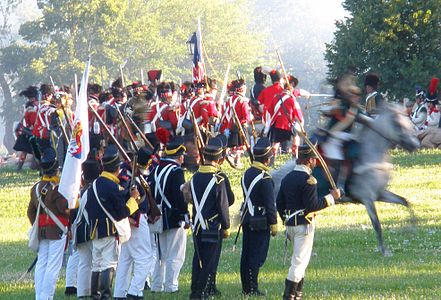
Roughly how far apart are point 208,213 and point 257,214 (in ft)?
2.19

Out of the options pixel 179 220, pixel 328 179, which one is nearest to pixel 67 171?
pixel 179 220

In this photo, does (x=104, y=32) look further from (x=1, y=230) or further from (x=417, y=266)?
(x=417, y=266)

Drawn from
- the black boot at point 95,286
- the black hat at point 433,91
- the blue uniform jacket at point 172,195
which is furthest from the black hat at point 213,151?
the black hat at point 433,91

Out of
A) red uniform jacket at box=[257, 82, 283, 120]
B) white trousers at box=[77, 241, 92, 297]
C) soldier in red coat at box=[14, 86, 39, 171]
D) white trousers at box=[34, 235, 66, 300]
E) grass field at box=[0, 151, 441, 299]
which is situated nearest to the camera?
white trousers at box=[34, 235, 66, 300]

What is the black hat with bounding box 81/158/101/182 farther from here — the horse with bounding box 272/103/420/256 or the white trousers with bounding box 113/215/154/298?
the horse with bounding box 272/103/420/256

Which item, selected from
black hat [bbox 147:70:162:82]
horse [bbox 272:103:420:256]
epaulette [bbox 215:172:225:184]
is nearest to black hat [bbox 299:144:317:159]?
horse [bbox 272:103:420:256]

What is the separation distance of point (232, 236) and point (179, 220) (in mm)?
5088

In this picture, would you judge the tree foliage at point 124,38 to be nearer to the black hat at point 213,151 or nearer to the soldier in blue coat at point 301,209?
the black hat at point 213,151

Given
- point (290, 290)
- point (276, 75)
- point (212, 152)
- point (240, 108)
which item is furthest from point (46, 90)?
point (290, 290)

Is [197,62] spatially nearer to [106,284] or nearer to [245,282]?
[245,282]

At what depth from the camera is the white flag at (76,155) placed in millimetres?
12414

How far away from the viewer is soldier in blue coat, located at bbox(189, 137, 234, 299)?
12977 mm

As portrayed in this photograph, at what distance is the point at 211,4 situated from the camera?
284 feet

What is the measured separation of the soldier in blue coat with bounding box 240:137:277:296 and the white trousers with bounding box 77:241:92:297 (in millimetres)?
1820
